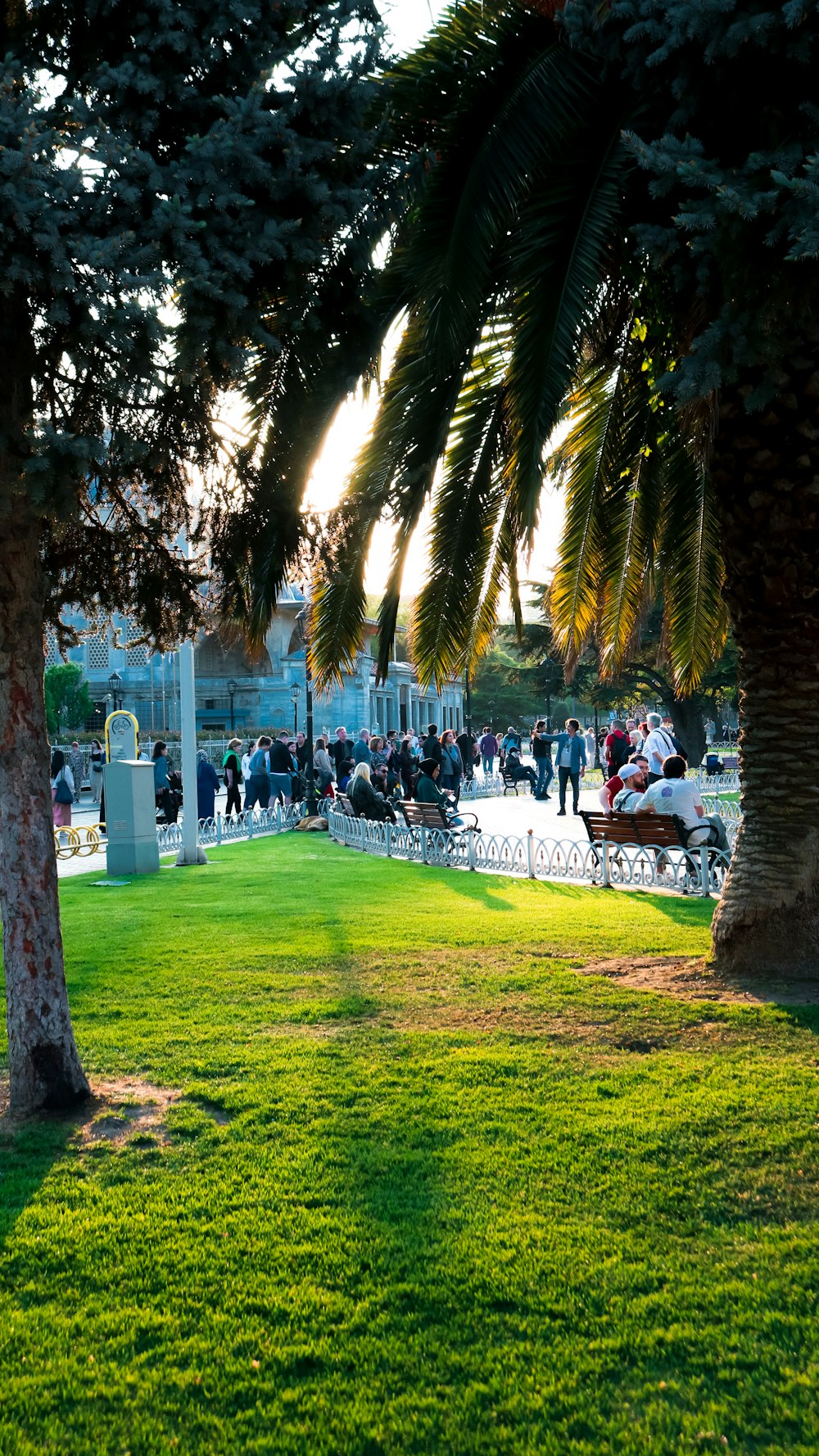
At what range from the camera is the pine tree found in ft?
13.3

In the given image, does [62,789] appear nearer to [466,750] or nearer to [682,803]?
[682,803]

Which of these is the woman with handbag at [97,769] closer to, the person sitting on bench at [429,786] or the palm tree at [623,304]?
the person sitting on bench at [429,786]

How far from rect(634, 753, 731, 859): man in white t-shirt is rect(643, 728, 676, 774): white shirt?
12.9 ft

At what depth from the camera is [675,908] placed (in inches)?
416

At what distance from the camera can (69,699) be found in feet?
185

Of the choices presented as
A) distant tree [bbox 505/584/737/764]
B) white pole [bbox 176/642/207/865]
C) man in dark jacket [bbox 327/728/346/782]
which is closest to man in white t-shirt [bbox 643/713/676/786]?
white pole [bbox 176/642/207/865]

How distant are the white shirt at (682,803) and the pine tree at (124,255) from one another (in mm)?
7669

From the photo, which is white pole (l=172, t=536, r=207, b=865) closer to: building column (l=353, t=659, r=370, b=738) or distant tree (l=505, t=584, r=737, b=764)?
distant tree (l=505, t=584, r=737, b=764)

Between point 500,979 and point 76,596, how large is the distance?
355 centimetres

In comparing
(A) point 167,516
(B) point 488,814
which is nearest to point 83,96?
(A) point 167,516

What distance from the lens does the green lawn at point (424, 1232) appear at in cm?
276

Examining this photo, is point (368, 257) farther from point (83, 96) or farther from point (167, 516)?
point (167, 516)

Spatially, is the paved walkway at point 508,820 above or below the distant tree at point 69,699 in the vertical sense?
below

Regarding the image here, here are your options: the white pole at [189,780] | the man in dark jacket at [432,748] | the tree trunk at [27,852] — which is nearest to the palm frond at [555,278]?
the tree trunk at [27,852]
